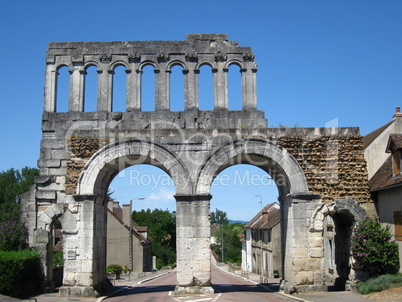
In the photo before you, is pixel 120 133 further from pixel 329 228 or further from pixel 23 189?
pixel 23 189

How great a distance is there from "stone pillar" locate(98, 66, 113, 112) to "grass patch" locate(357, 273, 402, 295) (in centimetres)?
1207

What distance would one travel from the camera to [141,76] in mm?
20031

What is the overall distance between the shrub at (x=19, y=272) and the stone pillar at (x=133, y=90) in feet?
23.0

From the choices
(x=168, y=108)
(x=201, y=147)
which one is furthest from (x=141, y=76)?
(x=201, y=147)

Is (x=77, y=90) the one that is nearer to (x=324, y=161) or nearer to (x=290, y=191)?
(x=290, y=191)

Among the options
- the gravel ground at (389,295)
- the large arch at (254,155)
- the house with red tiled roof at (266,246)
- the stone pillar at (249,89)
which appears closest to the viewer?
the gravel ground at (389,295)

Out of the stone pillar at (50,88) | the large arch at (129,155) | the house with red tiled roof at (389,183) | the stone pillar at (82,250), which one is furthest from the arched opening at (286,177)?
the stone pillar at (50,88)

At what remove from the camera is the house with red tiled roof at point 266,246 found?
3466 cm

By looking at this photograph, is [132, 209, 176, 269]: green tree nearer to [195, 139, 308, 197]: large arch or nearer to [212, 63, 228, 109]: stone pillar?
[212, 63, 228, 109]: stone pillar

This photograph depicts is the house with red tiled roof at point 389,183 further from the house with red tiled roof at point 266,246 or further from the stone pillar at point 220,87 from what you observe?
the house with red tiled roof at point 266,246

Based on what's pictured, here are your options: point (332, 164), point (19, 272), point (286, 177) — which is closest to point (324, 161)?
point (332, 164)

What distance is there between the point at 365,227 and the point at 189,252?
605cm

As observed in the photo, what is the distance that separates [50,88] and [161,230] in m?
42.5

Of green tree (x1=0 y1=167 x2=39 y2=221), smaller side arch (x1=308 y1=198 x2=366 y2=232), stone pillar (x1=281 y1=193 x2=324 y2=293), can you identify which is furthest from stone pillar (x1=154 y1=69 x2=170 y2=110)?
green tree (x1=0 y1=167 x2=39 y2=221)
